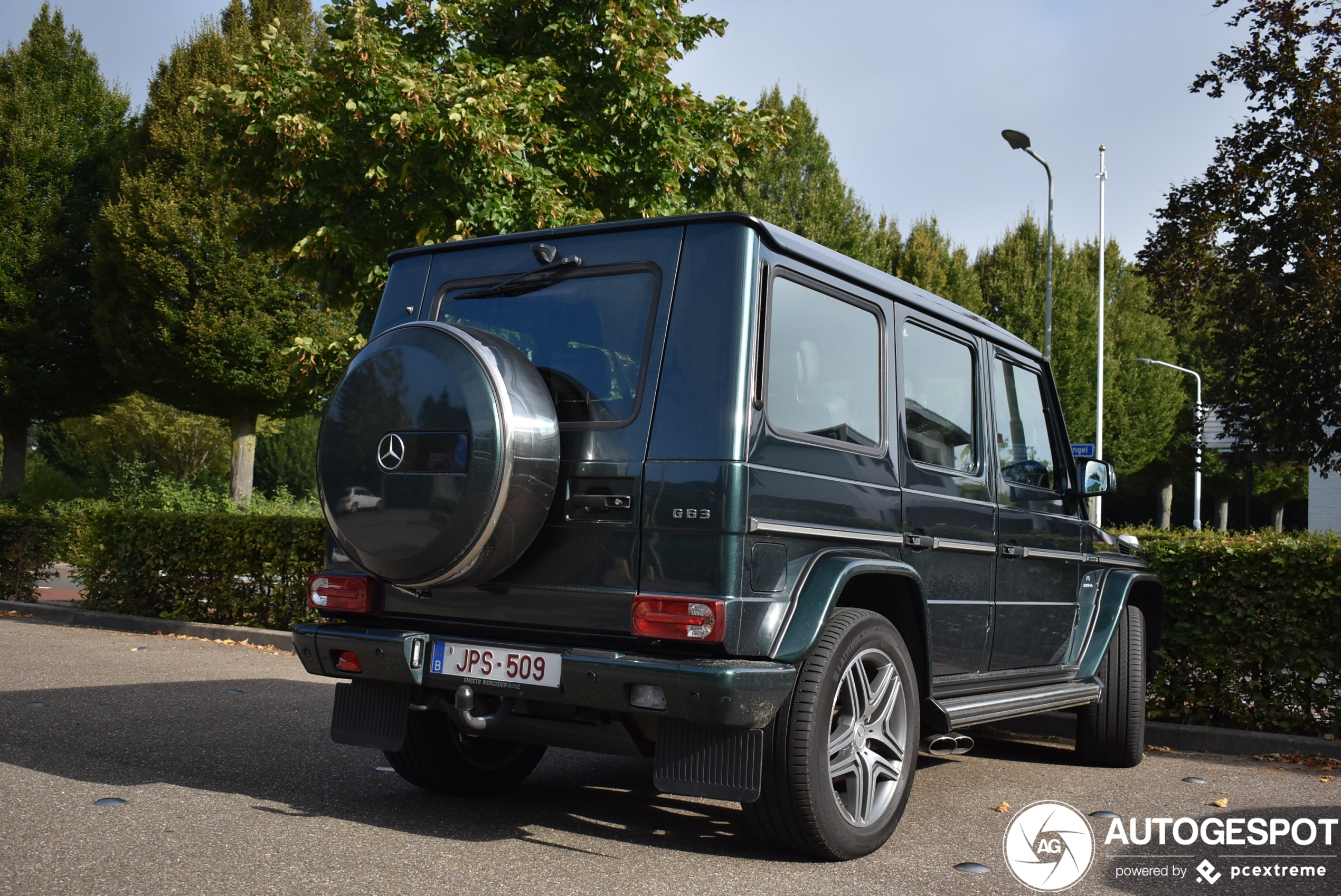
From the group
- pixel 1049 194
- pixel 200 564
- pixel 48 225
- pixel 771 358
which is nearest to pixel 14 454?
pixel 48 225

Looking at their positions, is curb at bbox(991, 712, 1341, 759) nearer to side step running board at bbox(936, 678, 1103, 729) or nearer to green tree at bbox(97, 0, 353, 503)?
side step running board at bbox(936, 678, 1103, 729)

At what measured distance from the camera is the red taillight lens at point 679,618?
138 inches

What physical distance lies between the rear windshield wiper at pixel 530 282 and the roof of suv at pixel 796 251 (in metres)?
0.12

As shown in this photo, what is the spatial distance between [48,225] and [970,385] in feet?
80.5

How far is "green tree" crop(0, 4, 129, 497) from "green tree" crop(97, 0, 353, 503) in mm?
2644

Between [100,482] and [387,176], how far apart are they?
2430 centimetres

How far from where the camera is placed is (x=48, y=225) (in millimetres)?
24375

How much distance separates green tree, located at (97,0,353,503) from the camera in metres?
20.6

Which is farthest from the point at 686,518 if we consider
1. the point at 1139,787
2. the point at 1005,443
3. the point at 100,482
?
the point at 100,482

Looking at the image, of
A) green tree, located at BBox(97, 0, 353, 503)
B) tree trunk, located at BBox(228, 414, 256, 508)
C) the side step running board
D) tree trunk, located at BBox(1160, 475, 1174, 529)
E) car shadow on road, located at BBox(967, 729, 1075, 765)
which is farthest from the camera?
tree trunk, located at BBox(1160, 475, 1174, 529)

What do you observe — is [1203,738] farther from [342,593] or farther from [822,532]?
[342,593]

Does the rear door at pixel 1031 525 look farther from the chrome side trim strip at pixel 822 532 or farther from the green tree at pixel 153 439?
A: the green tree at pixel 153 439

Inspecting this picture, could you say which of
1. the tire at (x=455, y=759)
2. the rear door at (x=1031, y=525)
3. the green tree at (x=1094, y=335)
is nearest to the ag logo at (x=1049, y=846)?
the rear door at (x=1031, y=525)

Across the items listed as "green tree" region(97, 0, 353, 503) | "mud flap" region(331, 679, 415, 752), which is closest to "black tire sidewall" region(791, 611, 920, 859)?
"mud flap" region(331, 679, 415, 752)
